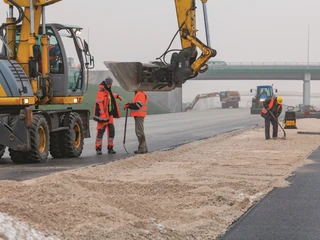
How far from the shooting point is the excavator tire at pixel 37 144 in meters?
13.4

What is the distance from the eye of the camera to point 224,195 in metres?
9.12

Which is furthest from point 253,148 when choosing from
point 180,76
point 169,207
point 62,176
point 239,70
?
point 239,70

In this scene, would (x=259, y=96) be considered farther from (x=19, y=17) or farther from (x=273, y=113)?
(x=19, y=17)

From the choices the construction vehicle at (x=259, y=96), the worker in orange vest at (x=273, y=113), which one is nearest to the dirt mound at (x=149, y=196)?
the worker in orange vest at (x=273, y=113)

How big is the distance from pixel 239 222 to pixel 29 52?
8.05 metres

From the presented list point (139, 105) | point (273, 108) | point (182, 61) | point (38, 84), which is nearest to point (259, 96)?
point (273, 108)

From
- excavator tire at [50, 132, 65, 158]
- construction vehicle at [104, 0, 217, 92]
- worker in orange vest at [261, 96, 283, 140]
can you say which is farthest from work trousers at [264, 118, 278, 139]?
excavator tire at [50, 132, 65, 158]

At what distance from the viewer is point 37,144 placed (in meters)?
13.5

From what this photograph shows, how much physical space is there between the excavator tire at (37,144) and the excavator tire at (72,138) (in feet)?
3.69

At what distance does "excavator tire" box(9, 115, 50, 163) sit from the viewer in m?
13.4

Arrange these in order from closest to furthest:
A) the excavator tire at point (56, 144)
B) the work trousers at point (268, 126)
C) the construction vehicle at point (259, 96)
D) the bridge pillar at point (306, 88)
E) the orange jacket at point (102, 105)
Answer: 1. the excavator tire at point (56, 144)
2. the orange jacket at point (102, 105)
3. the work trousers at point (268, 126)
4. the construction vehicle at point (259, 96)
5. the bridge pillar at point (306, 88)

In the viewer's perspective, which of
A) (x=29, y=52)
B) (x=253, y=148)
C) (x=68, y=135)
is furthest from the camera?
(x=253, y=148)

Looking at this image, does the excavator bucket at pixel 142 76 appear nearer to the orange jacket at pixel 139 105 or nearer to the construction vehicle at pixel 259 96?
the orange jacket at pixel 139 105

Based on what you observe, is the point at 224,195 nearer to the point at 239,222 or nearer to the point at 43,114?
the point at 239,222
